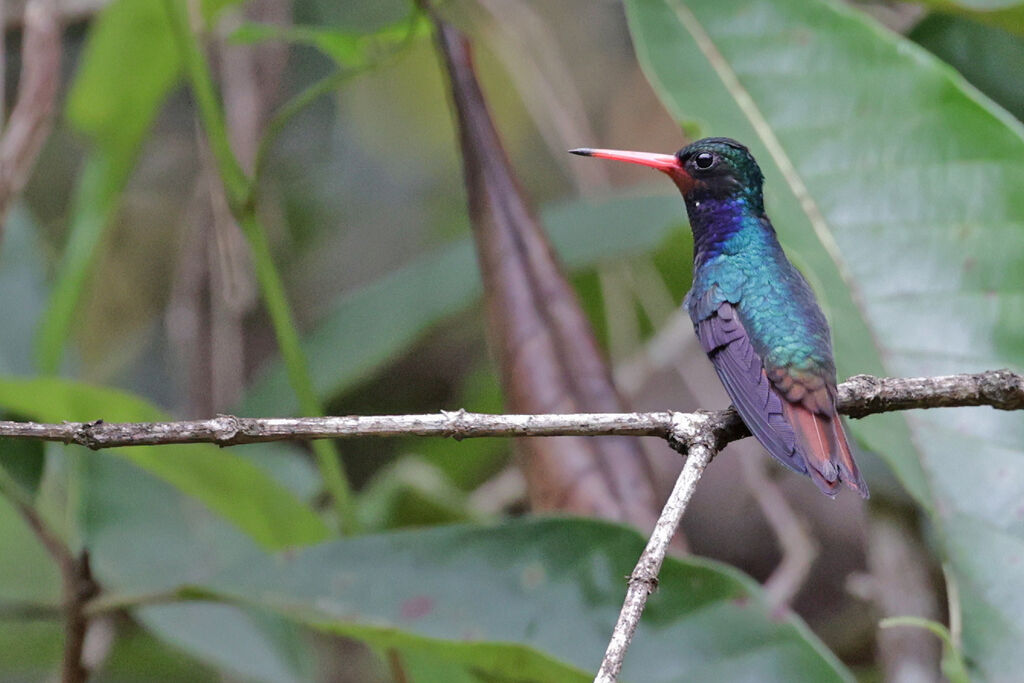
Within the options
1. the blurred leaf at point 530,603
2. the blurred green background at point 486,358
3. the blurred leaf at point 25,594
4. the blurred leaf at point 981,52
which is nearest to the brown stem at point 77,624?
the blurred green background at point 486,358

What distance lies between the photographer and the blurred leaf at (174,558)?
94.3 inches

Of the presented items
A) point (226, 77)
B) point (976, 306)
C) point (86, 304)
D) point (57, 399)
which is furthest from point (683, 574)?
point (86, 304)

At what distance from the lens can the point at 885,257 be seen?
193 cm

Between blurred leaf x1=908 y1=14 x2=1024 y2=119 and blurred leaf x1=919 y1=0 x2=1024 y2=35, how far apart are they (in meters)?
0.29

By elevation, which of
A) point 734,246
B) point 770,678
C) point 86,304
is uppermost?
point 86,304

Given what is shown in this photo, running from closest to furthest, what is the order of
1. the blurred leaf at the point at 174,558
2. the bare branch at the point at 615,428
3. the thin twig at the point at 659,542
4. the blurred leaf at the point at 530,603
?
the thin twig at the point at 659,542, the bare branch at the point at 615,428, the blurred leaf at the point at 530,603, the blurred leaf at the point at 174,558

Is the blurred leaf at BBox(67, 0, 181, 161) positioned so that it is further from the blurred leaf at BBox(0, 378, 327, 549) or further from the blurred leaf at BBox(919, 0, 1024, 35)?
the blurred leaf at BBox(919, 0, 1024, 35)

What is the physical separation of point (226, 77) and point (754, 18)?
70.3 inches

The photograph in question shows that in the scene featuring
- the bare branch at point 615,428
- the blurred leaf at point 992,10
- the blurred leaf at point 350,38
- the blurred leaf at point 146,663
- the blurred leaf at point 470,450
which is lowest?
the blurred leaf at point 146,663

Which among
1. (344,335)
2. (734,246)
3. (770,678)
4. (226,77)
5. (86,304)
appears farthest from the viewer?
(86,304)

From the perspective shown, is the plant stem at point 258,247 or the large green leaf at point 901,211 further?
the plant stem at point 258,247

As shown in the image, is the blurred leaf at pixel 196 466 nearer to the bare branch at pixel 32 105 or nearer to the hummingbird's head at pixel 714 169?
the bare branch at pixel 32 105

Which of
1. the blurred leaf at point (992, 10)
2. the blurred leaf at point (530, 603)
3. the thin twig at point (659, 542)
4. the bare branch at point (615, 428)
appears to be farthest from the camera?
the blurred leaf at point (992, 10)

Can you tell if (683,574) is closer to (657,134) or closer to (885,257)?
(885,257)
